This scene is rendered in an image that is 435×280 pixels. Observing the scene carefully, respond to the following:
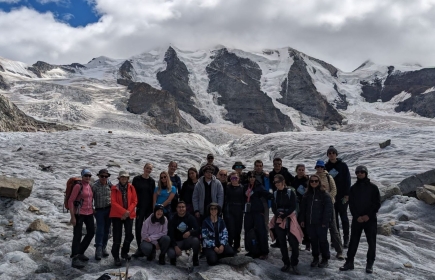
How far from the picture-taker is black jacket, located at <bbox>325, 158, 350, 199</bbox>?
32.6 ft

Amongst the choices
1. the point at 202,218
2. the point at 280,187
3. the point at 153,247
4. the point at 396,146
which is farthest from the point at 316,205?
the point at 396,146

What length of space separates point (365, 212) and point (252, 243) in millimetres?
2730

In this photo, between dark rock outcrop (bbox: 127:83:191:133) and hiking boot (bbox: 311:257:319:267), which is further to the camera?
dark rock outcrop (bbox: 127:83:191:133)

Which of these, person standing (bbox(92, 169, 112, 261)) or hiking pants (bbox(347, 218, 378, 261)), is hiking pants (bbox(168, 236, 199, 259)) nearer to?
person standing (bbox(92, 169, 112, 261))

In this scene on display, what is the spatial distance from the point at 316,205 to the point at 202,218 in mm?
2805

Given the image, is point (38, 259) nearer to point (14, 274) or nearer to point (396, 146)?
point (14, 274)

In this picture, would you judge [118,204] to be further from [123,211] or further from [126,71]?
[126,71]

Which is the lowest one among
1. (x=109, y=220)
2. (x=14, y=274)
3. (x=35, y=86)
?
(x=14, y=274)

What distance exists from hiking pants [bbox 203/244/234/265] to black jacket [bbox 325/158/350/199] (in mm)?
3326

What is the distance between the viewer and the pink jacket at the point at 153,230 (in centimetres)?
888

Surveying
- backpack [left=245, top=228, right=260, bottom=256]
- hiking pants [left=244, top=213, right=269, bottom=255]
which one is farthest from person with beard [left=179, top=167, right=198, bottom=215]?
backpack [left=245, top=228, right=260, bottom=256]

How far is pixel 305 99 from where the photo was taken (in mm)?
179000

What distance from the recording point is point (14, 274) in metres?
7.75

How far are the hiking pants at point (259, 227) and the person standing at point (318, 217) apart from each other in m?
1.08
